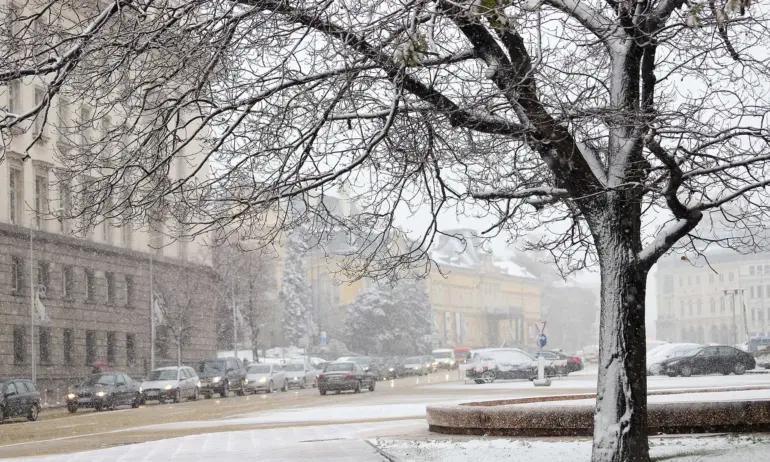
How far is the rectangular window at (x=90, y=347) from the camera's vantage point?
57.9 m

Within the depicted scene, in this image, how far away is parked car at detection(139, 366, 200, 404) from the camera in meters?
45.9

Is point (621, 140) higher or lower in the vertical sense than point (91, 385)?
higher

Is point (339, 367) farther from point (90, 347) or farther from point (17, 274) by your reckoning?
point (90, 347)

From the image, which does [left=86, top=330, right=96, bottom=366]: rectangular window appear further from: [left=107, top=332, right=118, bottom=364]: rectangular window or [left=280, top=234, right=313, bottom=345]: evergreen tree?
[left=280, top=234, right=313, bottom=345]: evergreen tree

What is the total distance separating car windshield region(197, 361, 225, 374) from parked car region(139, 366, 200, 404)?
2730mm

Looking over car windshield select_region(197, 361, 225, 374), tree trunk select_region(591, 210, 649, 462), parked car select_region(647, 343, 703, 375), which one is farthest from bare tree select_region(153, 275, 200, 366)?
tree trunk select_region(591, 210, 649, 462)

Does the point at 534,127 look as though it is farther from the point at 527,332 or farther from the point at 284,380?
the point at 527,332

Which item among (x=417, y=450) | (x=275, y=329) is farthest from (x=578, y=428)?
(x=275, y=329)

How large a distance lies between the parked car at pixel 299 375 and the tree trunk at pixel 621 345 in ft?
154

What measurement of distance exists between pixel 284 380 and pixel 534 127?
150 feet

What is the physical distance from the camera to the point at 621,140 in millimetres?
12969

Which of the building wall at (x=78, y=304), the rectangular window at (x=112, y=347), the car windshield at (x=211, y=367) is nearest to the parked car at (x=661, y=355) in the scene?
the car windshield at (x=211, y=367)

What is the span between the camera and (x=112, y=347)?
60.9 m

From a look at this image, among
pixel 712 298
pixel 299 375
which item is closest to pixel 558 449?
pixel 299 375
